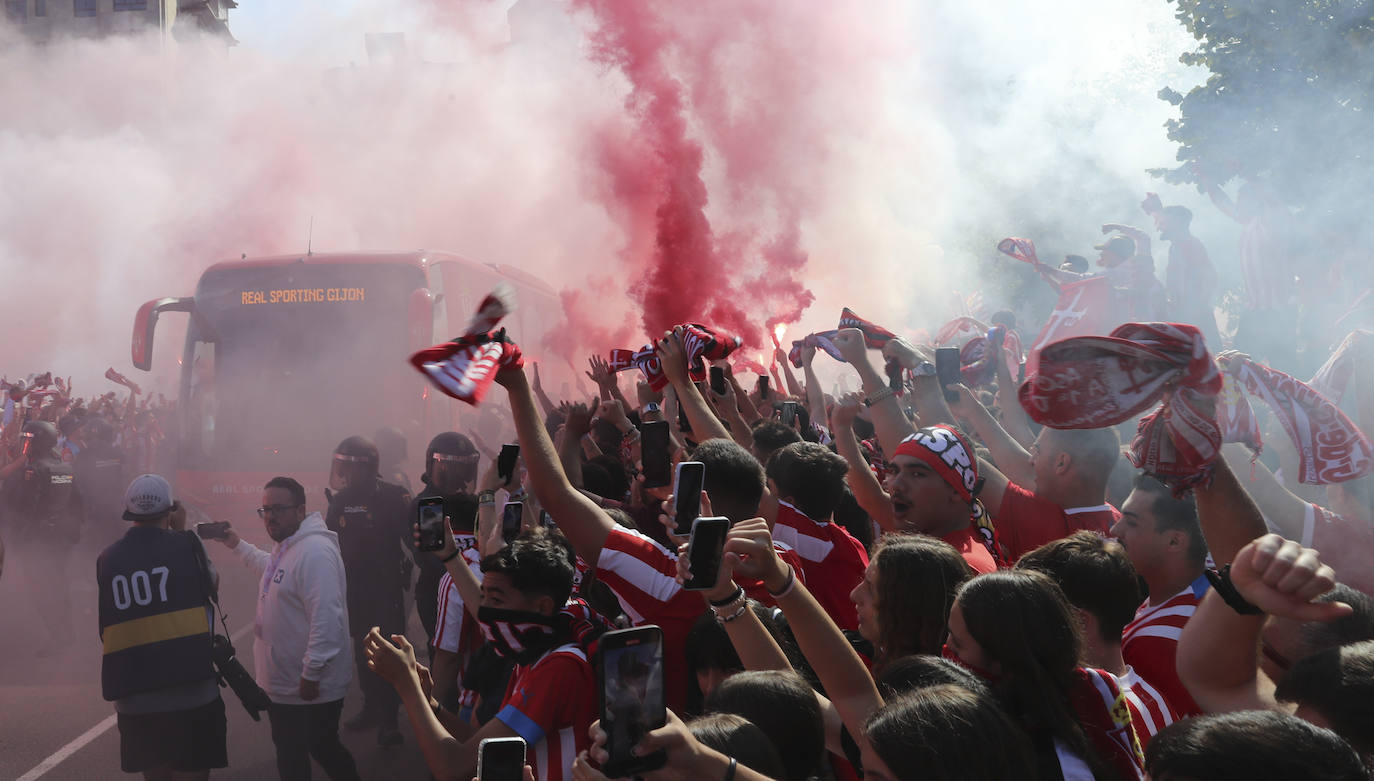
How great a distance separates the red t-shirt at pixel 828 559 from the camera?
334 centimetres

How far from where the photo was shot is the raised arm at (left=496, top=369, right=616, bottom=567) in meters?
2.76

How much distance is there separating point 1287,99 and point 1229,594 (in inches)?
428

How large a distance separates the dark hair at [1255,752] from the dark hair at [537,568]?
5.47 ft

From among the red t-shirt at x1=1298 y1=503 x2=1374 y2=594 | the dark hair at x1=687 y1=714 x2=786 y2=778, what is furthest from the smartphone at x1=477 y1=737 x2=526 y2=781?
the red t-shirt at x1=1298 y1=503 x2=1374 y2=594

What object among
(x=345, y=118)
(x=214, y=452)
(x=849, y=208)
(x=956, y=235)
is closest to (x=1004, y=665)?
(x=214, y=452)

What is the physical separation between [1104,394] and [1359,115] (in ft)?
32.5

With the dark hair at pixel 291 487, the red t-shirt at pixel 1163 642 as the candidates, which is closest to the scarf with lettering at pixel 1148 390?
the red t-shirt at pixel 1163 642

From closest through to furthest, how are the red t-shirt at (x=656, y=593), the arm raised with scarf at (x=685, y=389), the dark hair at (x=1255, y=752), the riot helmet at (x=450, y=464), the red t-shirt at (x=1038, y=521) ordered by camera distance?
the dark hair at (x=1255, y=752), the red t-shirt at (x=656, y=593), the red t-shirt at (x=1038, y=521), the arm raised with scarf at (x=685, y=389), the riot helmet at (x=450, y=464)

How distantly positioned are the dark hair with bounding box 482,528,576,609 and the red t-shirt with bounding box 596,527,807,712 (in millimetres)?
120

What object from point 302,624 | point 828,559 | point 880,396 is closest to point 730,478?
point 828,559

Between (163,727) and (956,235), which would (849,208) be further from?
(163,727)

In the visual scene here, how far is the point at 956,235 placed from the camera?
23.9m

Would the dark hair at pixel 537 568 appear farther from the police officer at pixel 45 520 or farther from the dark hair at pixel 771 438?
the police officer at pixel 45 520

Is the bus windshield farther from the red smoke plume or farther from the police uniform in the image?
the red smoke plume
